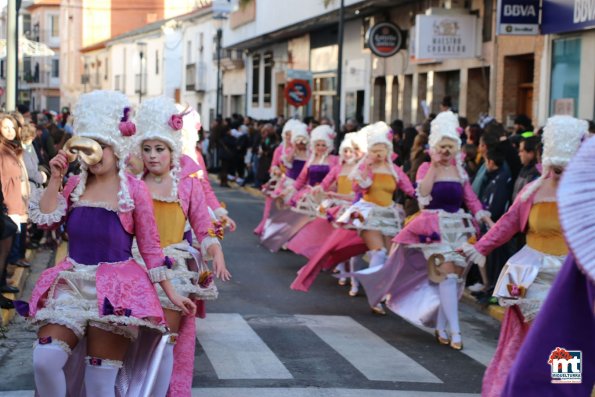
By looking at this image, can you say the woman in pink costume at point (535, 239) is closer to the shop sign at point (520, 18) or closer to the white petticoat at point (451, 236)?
the white petticoat at point (451, 236)

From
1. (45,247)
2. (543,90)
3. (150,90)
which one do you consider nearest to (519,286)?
(45,247)

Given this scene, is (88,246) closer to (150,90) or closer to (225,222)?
(225,222)

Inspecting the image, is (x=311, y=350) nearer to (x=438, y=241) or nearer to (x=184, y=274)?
(x=438, y=241)

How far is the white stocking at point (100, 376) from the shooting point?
5.61 m

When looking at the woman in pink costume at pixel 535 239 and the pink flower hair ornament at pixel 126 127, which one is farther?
the woman in pink costume at pixel 535 239

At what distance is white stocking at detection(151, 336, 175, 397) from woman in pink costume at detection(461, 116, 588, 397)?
6.67 feet

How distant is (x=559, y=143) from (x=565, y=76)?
12436 mm

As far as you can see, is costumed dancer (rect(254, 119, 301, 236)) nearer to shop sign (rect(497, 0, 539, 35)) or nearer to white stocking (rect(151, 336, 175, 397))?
shop sign (rect(497, 0, 539, 35))

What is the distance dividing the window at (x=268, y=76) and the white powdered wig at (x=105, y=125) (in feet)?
129

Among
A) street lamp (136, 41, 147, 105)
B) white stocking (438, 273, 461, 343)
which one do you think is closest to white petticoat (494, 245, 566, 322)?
white stocking (438, 273, 461, 343)

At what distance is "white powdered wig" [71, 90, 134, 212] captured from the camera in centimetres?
578

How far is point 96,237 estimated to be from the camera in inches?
224

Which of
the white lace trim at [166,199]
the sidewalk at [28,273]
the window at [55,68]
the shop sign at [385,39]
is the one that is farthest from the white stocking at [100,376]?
the window at [55,68]

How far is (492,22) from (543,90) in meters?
2.87
